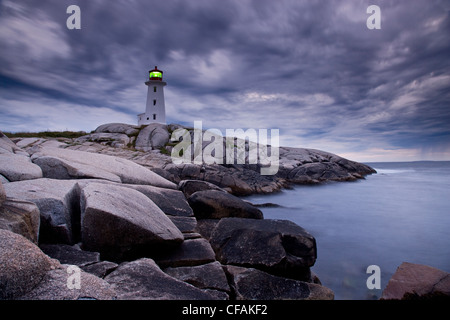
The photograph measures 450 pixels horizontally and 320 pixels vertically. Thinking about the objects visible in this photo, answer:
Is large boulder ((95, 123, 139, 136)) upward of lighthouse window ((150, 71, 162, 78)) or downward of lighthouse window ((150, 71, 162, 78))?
downward

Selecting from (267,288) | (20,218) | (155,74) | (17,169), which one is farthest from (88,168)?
(155,74)

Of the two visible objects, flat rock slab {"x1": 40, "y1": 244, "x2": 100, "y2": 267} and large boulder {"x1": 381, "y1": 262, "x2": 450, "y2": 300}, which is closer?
flat rock slab {"x1": 40, "y1": 244, "x2": 100, "y2": 267}

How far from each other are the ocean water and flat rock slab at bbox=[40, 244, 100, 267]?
500 cm

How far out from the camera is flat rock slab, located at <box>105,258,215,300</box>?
2.86m

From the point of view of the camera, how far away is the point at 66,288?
246 cm

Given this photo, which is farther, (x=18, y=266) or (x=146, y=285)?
(x=146, y=285)

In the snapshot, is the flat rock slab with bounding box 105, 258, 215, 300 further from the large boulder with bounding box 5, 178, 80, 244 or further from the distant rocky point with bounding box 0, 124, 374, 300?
the large boulder with bounding box 5, 178, 80, 244

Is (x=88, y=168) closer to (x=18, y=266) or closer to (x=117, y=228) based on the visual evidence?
(x=117, y=228)

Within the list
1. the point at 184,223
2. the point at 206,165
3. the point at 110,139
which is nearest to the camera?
the point at 184,223

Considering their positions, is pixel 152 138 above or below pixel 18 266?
above

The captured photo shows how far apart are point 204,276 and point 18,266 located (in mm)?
2455

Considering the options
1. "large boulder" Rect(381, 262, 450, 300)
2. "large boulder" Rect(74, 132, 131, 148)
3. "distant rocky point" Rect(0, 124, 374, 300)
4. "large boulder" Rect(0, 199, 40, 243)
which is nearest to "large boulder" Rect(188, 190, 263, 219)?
"distant rocky point" Rect(0, 124, 374, 300)
